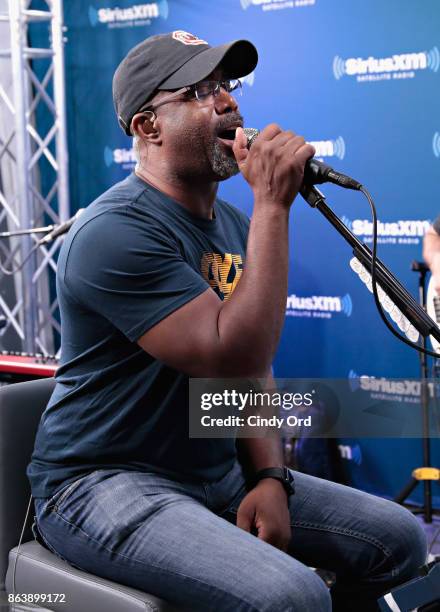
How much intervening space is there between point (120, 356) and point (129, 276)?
7.5 inches

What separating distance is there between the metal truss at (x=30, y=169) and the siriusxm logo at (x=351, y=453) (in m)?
1.88

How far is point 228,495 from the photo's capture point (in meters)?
1.84

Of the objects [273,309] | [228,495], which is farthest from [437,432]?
[273,309]

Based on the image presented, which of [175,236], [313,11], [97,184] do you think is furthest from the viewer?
[97,184]

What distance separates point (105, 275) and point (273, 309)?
0.33m

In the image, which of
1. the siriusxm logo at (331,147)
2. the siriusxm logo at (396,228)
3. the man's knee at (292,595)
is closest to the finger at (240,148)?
the man's knee at (292,595)

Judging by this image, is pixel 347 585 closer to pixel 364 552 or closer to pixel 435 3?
pixel 364 552

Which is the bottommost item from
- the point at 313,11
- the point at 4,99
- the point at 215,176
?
the point at 215,176

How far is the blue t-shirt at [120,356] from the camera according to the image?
1.63 metres

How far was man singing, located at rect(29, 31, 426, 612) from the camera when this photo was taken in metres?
1.56

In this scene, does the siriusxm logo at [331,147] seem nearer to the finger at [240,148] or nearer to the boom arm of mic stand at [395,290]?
the finger at [240,148]

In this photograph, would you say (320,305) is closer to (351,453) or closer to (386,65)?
(351,453)

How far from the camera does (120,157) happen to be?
530 cm

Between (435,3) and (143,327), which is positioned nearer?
(143,327)
